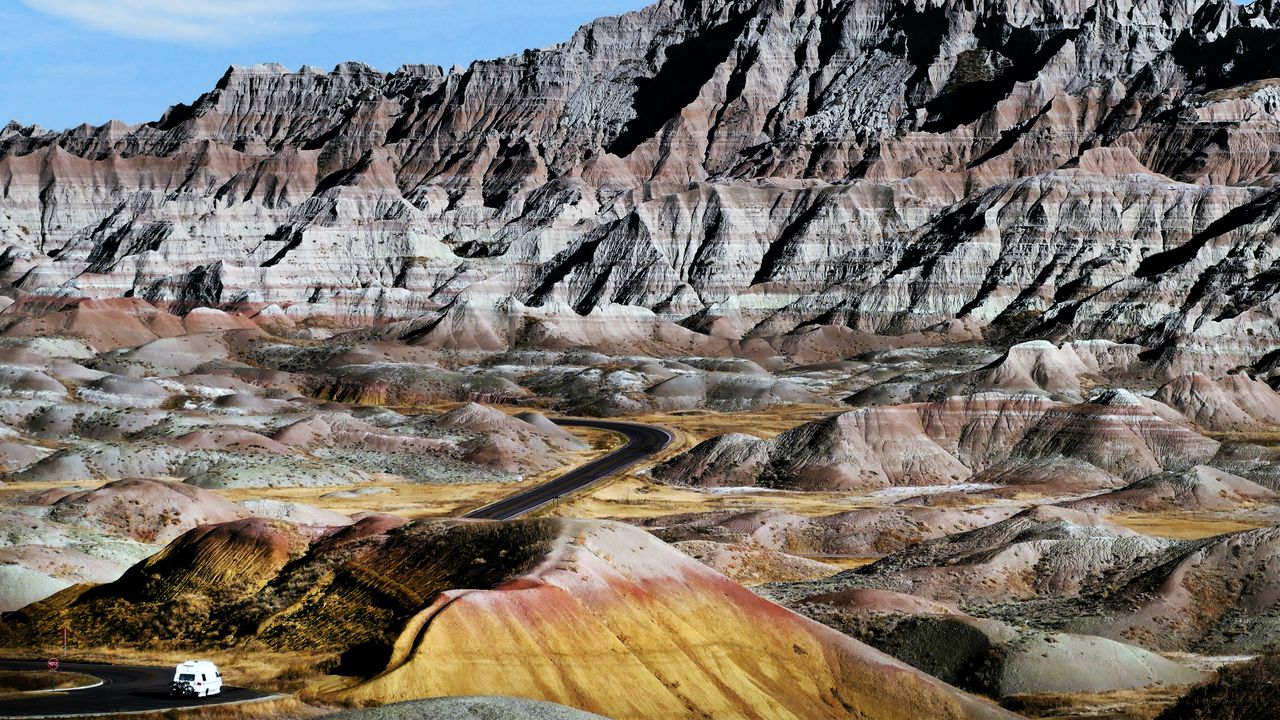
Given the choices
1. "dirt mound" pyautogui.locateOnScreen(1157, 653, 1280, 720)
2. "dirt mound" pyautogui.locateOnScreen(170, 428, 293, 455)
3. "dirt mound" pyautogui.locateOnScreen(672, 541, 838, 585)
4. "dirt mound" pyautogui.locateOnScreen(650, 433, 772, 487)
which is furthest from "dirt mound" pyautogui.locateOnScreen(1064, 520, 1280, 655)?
"dirt mound" pyautogui.locateOnScreen(170, 428, 293, 455)


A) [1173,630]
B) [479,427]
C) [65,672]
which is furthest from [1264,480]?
[65,672]

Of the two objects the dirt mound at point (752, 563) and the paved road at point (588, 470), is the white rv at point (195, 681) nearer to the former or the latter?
the dirt mound at point (752, 563)

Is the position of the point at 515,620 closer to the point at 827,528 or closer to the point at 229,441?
the point at 827,528

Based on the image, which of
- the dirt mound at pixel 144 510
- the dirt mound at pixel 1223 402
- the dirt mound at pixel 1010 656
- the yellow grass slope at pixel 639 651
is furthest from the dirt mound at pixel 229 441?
the yellow grass slope at pixel 639 651

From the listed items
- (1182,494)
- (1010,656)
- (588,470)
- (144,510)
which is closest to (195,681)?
(1010,656)

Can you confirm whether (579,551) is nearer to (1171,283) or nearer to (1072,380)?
(1072,380)
